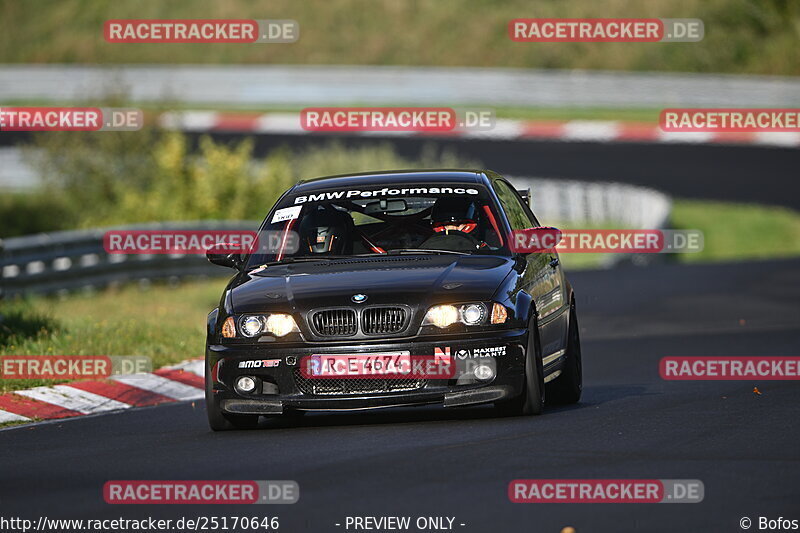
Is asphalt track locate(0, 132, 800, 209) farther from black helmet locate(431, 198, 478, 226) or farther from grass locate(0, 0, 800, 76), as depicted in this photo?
Result: black helmet locate(431, 198, 478, 226)

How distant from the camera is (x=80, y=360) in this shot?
1282 centimetres

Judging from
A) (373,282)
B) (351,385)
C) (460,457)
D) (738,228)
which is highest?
(738,228)

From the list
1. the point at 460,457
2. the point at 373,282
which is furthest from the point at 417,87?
the point at 460,457

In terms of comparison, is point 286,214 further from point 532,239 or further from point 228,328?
point 532,239

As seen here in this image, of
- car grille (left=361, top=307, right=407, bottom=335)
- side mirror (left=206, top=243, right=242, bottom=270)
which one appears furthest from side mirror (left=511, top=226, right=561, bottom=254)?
side mirror (left=206, top=243, right=242, bottom=270)

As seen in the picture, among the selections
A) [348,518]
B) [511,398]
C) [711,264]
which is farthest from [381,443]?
[711,264]

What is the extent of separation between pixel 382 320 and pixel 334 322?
27cm

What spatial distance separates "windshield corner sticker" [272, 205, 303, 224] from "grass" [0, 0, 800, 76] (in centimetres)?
3889

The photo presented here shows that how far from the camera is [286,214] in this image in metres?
10.5

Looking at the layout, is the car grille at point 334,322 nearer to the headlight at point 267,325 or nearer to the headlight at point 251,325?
the headlight at point 267,325

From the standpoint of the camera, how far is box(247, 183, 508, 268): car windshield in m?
10.2

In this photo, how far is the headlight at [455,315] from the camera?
9.03 meters

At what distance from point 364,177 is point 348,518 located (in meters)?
4.65

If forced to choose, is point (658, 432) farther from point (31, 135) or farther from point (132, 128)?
point (31, 135)
